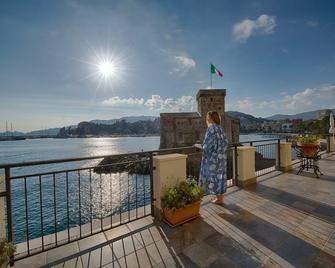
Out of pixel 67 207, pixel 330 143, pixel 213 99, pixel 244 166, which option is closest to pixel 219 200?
pixel 244 166

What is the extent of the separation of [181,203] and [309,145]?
4764mm

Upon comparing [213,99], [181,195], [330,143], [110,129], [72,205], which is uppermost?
[213,99]

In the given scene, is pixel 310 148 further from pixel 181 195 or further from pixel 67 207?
pixel 67 207

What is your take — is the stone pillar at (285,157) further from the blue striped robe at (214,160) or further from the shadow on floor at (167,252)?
the shadow on floor at (167,252)

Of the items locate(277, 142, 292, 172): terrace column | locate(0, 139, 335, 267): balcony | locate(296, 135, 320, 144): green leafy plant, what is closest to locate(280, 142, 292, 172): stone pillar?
locate(277, 142, 292, 172): terrace column

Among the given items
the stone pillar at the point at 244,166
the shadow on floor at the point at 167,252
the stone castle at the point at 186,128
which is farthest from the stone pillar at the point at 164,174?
the stone castle at the point at 186,128

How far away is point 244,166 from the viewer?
4770mm

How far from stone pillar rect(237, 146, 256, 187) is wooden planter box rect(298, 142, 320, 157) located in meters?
1.93

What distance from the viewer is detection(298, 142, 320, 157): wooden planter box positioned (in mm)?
5445

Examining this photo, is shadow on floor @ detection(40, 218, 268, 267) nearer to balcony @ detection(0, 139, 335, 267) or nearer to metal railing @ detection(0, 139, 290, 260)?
balcony @ detection(0, 139, 335, 267)

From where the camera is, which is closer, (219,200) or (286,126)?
(219,200)

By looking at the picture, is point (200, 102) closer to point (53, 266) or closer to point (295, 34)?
point (295, 34)

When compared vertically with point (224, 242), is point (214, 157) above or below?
above

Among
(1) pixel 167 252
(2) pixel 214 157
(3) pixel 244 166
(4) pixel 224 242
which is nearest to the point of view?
(1) pixel 167 252
